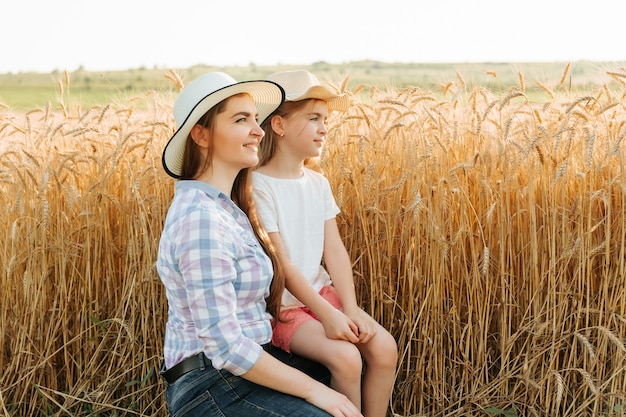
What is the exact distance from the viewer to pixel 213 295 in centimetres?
180

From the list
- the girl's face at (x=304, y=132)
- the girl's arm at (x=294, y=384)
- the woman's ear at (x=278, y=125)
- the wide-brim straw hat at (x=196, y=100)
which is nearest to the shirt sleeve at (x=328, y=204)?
the girl's face at (x=304, y=132)

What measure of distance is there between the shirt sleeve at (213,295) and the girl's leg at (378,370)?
25.4 inches

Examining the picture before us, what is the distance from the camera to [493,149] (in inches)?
113

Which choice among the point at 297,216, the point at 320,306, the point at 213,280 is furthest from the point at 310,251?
the point at 213,280

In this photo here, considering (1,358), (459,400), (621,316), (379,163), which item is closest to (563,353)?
(621,316)

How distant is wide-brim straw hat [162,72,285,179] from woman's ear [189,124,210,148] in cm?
2

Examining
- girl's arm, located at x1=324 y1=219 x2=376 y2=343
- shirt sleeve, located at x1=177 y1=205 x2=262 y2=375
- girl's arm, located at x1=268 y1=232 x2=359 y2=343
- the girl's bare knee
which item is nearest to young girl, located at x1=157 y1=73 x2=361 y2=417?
shirt sleeve, located at x1=177 y1=205 x2=262 y2=375

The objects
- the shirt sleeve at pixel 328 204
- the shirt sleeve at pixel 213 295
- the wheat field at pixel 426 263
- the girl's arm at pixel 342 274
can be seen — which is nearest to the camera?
the shirt sleeve at pixel 213 295

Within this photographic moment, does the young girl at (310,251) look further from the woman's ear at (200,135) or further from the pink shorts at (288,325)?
the woman's ear at (200,135)

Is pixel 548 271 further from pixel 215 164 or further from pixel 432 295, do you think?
pixel 215 164

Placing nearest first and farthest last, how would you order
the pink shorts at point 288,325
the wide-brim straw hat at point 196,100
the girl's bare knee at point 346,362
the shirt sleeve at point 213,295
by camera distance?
the shirt sleeve at point 213,295
the wide-brim straw hat at point 196,100
the girl's bare knee at point 346,362
the pink shorts at point 288,325

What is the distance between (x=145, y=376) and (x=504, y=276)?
144 centimetres

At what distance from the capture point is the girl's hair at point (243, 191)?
6.76ft

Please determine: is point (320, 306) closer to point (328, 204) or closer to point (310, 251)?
point (310, 251)
